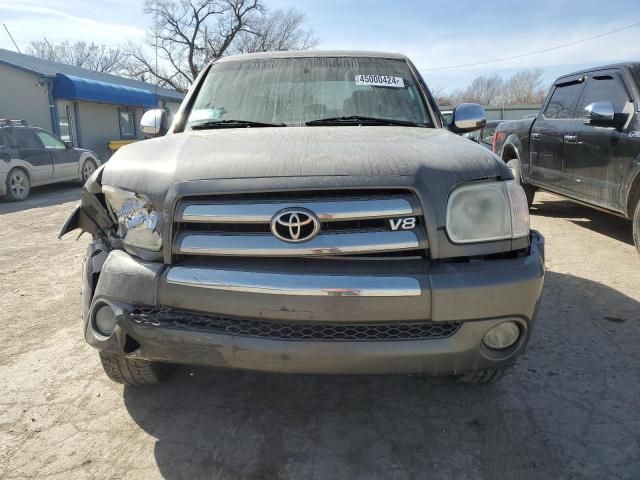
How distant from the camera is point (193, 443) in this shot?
2324mm

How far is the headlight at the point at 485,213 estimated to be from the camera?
6.73ft

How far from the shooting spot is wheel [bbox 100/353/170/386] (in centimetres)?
248

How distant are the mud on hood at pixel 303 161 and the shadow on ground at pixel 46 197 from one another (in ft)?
27.0

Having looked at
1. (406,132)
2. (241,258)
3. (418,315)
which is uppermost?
(406,132)

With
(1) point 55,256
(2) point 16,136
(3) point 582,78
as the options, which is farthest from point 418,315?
(2) point 16,136

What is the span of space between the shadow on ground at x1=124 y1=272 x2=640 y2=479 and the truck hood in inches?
46.3

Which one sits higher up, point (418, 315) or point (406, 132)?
point (406, 132)

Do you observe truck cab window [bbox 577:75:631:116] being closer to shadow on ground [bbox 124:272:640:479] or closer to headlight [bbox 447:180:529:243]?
shadow on ground [bbox 124:272:640:479]

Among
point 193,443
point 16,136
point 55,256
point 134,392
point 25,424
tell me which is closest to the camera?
point 193,443

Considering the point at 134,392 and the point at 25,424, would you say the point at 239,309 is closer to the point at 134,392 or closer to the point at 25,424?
the point at 134,392

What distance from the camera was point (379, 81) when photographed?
3.43 m

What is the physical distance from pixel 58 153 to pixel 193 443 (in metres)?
11.2

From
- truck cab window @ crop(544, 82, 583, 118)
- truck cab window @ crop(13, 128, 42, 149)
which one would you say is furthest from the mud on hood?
truck cab window @ crop(13, 128, 42, 149)

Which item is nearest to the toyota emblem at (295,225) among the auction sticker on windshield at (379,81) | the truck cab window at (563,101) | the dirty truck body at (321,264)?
the dirty truck body at (321,264)
